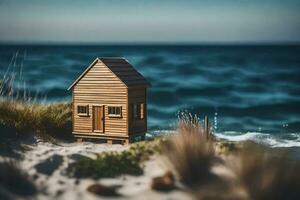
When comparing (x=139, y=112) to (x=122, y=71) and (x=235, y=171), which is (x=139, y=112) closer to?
(x=122, y=71)

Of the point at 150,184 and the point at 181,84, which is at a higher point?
the point at 181,84

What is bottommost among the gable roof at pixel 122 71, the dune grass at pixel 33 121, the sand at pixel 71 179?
the sand at pixel 71 179

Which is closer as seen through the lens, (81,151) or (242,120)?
(81,151)

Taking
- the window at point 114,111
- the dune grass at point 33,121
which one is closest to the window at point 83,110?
the window at point 114,111

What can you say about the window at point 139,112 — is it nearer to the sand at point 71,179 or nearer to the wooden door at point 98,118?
the wooden door at point 98,118

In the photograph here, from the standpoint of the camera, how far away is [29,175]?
20.7 feet

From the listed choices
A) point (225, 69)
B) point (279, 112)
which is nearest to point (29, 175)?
point (279, 112)

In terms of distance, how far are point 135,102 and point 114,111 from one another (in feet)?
1.02

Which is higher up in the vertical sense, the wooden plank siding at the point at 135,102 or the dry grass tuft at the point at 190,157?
the wooden plank siding at the point at 135,102

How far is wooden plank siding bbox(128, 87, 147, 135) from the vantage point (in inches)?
302

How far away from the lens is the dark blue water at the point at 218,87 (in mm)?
16078

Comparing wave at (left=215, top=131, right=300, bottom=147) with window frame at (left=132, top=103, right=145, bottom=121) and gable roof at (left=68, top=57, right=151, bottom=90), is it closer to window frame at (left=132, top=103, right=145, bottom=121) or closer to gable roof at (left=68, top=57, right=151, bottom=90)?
window frame at (left=132, top=103, right=145, bottom=121)

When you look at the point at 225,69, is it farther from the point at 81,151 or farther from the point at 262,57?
the point at 81,151

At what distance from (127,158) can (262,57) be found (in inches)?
1042
